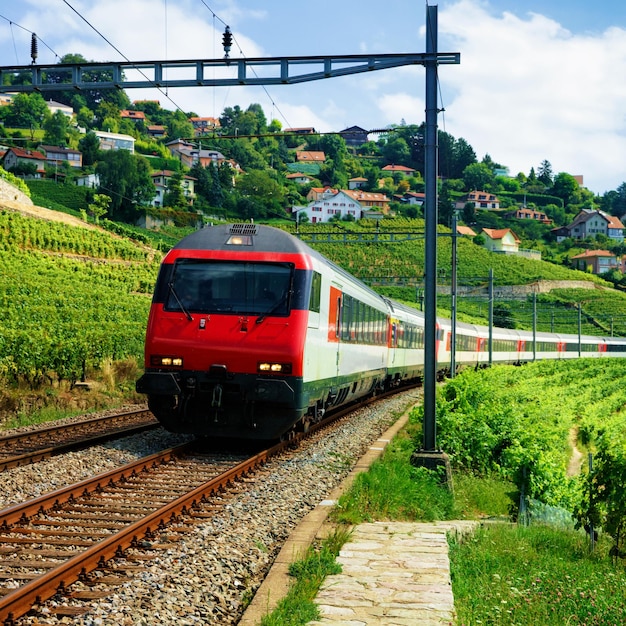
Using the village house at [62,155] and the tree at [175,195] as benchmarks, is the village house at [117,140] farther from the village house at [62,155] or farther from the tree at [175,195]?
the tree at [175,195]

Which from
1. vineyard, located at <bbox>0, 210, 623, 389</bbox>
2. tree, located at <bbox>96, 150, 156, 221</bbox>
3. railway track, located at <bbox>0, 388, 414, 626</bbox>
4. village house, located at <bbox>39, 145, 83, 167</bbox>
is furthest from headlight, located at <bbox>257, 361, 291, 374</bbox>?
village house, located at <bbox>39, 145, 83, 167</bbox>

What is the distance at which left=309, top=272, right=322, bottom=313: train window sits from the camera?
12984mm

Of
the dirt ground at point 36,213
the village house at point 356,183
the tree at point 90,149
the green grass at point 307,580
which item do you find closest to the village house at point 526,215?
the village house at point 356,183

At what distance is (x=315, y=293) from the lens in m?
13.3

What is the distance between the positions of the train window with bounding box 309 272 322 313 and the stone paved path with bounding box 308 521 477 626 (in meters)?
5.29

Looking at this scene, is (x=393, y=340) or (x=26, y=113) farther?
(x=26, y=113)

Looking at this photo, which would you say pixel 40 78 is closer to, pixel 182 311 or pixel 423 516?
pixel 182 311

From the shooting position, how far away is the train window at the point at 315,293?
1298 centimetres

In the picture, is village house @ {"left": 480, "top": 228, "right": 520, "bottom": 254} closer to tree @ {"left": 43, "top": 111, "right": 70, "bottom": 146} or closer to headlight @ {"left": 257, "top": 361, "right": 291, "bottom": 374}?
tree @ {"left": 43, "top": 111, "right": 70, "bottom": 146}

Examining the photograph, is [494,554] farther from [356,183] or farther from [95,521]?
[356,183]

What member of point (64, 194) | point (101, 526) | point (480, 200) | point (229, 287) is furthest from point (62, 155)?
point (101, 526)

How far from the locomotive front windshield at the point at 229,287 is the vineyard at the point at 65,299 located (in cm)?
787

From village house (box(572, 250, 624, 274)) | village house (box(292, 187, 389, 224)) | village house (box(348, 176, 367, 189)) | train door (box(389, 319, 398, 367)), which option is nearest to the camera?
train door (box(389, 319, 398, 367))

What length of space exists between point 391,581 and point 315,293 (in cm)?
736
